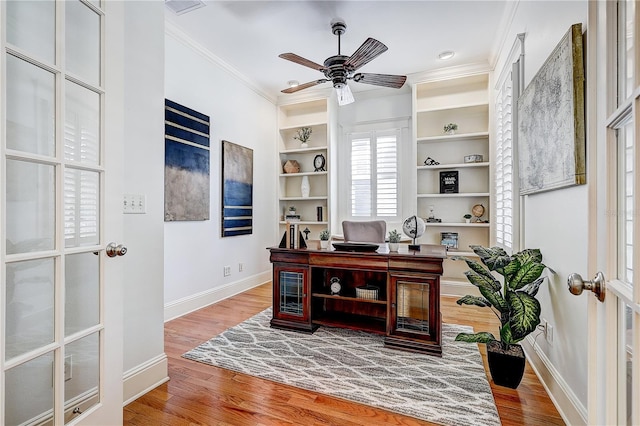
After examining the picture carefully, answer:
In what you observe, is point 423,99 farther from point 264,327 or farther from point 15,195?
point 15,195

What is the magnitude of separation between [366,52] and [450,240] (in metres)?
2.75

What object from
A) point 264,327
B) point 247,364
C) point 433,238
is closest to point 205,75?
point 264,327

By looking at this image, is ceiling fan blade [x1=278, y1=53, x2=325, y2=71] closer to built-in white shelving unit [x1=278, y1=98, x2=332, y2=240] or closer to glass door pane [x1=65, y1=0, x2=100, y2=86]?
glass door pane [x1=65, y1=0, x2=100, y2=86]

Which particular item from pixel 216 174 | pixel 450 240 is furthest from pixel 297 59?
pixel 450 240

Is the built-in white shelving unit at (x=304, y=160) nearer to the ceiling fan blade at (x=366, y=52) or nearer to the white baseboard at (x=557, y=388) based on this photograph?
the ceiling fan blade at (x=366, y=52)

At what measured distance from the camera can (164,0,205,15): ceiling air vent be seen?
2.71 m

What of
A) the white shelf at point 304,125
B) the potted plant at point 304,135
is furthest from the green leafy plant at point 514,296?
the potted plant at point 304,135

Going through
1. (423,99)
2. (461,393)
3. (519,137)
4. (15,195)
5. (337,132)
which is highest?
(423,99)

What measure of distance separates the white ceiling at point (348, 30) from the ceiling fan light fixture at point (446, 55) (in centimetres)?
7

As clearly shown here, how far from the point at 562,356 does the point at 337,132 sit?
13.3ft

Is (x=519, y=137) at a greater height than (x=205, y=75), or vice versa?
(x=205, y=75)

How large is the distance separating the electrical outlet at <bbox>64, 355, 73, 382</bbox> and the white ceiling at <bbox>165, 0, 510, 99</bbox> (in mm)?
2926

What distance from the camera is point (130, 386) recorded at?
1.75 meters

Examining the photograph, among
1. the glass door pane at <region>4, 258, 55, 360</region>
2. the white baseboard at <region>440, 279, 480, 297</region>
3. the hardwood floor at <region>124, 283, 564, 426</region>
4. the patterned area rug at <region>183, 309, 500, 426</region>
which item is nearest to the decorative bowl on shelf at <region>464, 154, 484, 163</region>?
the white baseboard at <region>440, 279, 480, 297</region>
